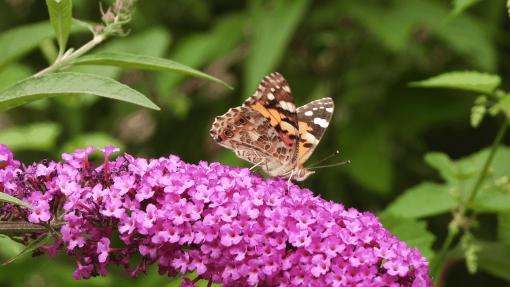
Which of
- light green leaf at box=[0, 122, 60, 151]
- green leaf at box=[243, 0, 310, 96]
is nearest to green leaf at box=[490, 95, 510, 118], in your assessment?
green leaf at box=[243, 0, 310, 96]

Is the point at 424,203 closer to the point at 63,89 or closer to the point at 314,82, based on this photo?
the point at 314,82

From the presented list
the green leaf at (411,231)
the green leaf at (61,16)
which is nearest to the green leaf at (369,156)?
the green leaf at (411,231)

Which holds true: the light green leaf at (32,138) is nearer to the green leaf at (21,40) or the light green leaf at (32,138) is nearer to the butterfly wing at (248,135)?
the green leaf at (21,40)

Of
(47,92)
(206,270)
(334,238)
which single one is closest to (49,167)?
(47,92)

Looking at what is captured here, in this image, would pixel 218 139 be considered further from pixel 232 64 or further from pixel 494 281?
pixel 494 281

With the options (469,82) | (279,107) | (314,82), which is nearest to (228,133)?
(279,107)

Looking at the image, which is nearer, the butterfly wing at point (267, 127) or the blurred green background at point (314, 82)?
the butterfly wing at point (267, 127)
